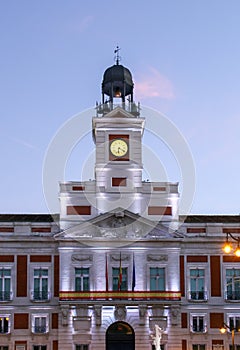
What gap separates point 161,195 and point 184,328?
400 inches

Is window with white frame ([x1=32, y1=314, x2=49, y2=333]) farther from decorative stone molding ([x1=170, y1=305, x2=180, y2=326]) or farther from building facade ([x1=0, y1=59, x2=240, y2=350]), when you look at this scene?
decorative stone molding ([x1=170, y1=305, x2=180, y2=326])

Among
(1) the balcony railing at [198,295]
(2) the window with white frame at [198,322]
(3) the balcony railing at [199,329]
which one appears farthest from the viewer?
(1) the balcony railing at [198,295]

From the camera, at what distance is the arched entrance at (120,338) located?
5134 cm

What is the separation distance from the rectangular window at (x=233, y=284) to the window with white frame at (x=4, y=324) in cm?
1650

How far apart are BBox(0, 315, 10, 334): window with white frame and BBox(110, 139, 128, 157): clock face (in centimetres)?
1497

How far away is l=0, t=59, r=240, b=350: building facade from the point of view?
51.0 m

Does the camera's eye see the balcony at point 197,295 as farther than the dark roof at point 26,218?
No

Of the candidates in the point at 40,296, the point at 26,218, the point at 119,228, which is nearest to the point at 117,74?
the point at 119,228

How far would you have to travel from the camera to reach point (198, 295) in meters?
53.1

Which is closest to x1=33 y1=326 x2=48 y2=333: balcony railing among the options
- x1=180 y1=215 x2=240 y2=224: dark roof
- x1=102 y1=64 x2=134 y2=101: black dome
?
x1=180 y1=215 x2=240 y2=224: dark roof

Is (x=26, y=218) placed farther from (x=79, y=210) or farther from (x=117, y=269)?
(x=117, y=269)

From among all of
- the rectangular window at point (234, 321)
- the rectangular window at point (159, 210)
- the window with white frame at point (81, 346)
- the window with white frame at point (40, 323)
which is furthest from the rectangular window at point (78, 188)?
the rectangular window at point (234, 321)

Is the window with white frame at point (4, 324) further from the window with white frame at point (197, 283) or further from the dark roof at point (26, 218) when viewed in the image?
the window with white frame at point (197, 283)

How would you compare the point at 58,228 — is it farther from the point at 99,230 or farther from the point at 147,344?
the point at 147,344
